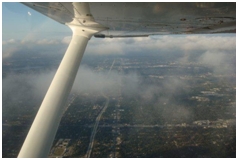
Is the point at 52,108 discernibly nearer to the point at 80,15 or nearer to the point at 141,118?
the point at 80,15

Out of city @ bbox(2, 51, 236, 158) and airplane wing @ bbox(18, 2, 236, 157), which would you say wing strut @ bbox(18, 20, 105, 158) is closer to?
airplane wing @ bbox(18, 2, 236, 157)

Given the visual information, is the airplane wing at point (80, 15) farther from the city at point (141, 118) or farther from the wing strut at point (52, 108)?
the city at point (141, 118)

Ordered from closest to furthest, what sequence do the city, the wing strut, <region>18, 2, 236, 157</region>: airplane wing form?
<region>18, 2, 236, 157</region>: airplane wing → the wing strut → the city

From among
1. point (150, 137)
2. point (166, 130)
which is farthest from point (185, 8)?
point (166, 130)

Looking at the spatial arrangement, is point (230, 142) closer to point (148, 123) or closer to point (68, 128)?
point (148, 123)

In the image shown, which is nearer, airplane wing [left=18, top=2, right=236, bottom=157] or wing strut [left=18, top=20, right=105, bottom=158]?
airplane wing [left=18, top=2, right=236, bottom=157]

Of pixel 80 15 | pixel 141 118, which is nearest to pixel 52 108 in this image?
pixel 80 15

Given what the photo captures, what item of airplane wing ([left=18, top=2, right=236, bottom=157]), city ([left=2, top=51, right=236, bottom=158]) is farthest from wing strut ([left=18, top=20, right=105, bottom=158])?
city ([left=2, top=51, right=236, bottom=158])

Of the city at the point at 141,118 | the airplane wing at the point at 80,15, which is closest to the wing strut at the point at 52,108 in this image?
the airplane wing at the point at 80,15

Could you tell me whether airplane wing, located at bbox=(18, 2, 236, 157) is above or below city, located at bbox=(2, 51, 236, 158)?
above
